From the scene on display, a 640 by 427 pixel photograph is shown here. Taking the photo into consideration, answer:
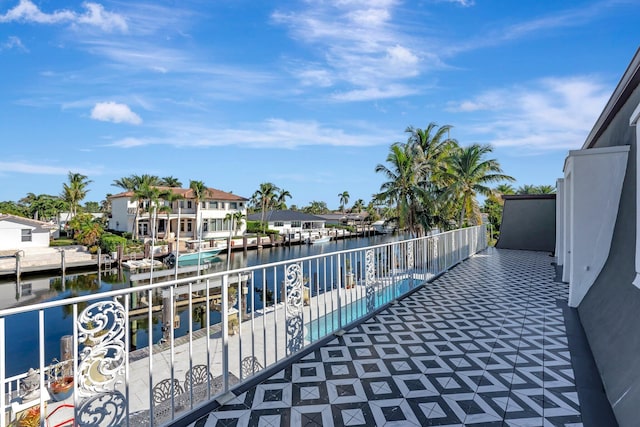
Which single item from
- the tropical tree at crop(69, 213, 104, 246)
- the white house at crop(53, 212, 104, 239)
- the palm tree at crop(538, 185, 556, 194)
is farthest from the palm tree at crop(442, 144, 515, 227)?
the white house at crop(53, 212, 104, 239)

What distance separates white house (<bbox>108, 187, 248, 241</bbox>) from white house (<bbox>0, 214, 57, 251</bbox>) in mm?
7329

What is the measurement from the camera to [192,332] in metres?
6.02

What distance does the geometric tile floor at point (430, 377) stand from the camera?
85.7 inches

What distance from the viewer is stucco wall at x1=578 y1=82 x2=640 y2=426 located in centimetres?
219

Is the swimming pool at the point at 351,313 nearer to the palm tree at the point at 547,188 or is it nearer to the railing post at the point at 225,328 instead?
the railing post at the point at 225,328

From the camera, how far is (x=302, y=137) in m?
20.0

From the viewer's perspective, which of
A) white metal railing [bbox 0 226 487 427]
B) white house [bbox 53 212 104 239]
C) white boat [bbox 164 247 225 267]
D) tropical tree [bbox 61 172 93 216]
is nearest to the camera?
white metal railing [bbox 0 226 487 427]

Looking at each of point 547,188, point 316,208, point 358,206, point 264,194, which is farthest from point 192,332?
point 316,208

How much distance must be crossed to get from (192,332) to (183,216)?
95.1 ft

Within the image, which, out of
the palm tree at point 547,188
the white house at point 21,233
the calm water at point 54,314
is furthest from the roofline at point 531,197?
the white house at point 21,233

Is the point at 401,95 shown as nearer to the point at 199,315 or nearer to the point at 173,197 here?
the point at 199,315

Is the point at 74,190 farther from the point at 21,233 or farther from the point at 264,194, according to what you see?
the point at 264,194

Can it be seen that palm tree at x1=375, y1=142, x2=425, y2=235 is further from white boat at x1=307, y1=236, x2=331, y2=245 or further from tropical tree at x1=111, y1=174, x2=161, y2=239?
white boat at x1=307, y1=236, x2=331, y2=245

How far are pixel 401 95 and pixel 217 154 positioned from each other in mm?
13858
